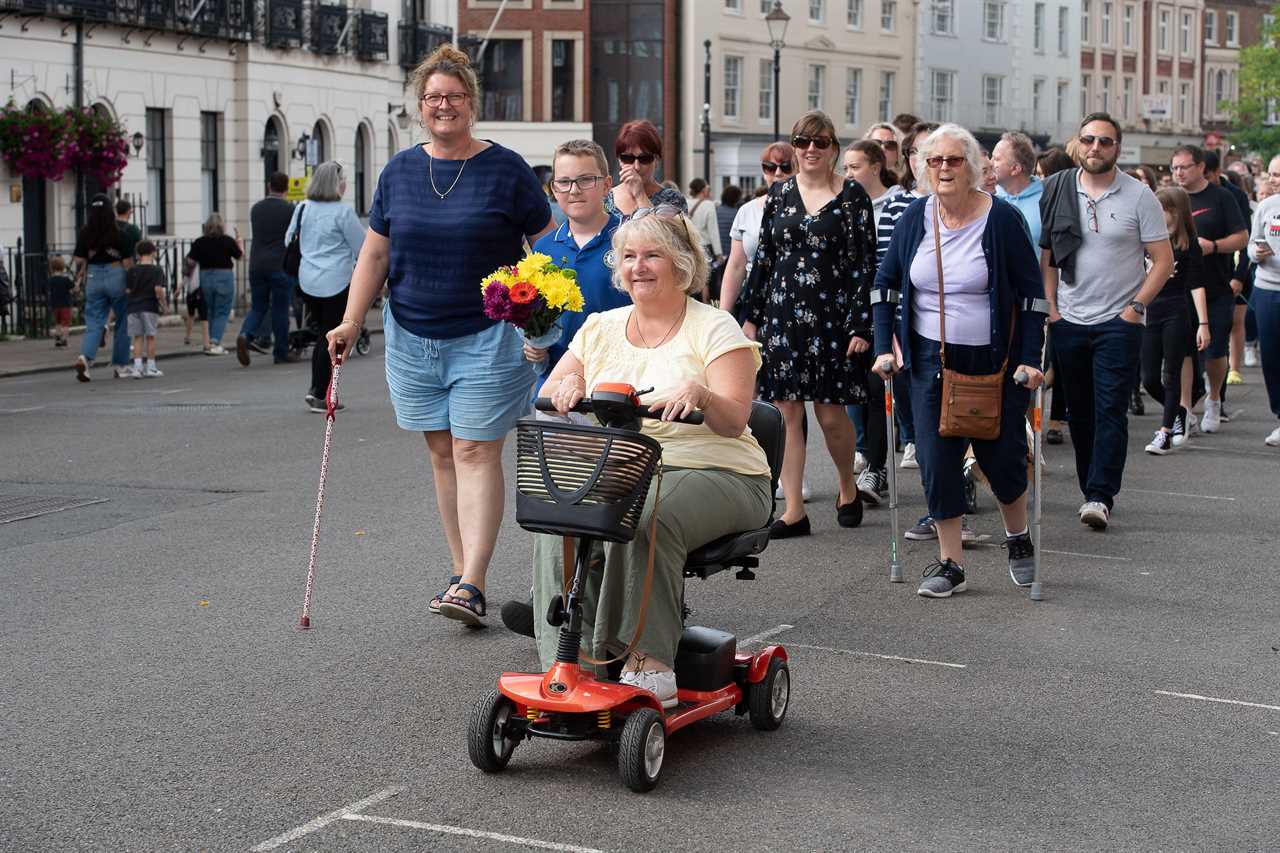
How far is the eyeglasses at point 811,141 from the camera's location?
9.09 m

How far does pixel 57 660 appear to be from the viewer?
6.62 metres

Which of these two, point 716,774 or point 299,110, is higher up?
point 299,110

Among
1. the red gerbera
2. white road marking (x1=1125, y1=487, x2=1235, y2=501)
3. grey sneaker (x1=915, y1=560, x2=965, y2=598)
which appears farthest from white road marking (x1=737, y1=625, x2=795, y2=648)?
white road marking (x1=1125, y1=487, x2=1235, y2=501)

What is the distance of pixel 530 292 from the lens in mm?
6125

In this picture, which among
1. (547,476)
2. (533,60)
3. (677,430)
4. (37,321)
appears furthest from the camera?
(533,60)

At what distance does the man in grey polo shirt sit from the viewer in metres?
9.51

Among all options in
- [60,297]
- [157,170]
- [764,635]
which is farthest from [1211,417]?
[157,170]

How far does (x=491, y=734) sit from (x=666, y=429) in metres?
1.18

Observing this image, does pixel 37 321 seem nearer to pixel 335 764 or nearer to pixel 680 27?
pixel 335 764

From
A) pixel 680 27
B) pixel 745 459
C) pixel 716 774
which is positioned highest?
pixel 680 27

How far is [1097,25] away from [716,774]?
77.9 metres

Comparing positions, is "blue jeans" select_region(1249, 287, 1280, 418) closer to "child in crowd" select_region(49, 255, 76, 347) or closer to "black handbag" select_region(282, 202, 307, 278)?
"black handbag" select_region(282, 202, 307, 278)

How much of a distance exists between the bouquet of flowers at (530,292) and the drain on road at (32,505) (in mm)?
4615

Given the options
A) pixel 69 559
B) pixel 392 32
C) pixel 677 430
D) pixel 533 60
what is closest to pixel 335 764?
pixel 677 430
